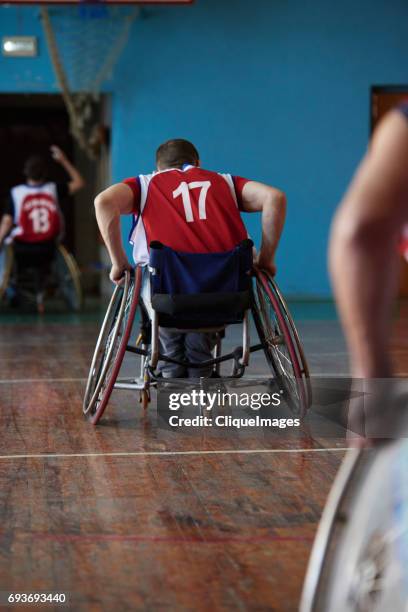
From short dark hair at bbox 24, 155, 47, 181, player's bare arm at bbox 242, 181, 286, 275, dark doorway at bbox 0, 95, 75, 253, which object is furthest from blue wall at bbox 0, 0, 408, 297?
player's bare arm at bbox 242, 181, 286, 275

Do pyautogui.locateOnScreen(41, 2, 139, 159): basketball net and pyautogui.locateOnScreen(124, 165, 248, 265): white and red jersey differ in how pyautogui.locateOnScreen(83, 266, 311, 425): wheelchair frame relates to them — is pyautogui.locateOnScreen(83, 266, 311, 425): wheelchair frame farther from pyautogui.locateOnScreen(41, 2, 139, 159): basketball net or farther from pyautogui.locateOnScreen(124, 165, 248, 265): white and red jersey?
pyautogui.locateOnScreen(41, 2, 139, 159): basketball net

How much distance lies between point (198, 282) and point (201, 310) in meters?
0.10

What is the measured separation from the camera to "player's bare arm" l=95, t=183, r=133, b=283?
3.54 m

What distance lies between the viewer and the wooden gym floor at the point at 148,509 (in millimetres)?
1973

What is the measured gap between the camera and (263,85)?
341 inches

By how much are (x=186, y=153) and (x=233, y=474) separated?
4.52ft

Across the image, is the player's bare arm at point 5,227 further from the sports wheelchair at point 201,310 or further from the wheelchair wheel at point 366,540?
the wheelchair wheel at point 366,540

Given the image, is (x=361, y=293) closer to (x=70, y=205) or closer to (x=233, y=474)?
(x=233, y=474)

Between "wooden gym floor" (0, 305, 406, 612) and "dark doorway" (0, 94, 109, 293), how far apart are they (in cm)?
725

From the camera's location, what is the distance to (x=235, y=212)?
3693 millimetres

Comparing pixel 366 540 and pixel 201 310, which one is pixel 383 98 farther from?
pixel 366 540

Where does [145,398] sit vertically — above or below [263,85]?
below

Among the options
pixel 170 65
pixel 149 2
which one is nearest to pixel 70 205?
pixel 170 65

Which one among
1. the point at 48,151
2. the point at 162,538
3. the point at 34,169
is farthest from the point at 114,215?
the point at 48,151
